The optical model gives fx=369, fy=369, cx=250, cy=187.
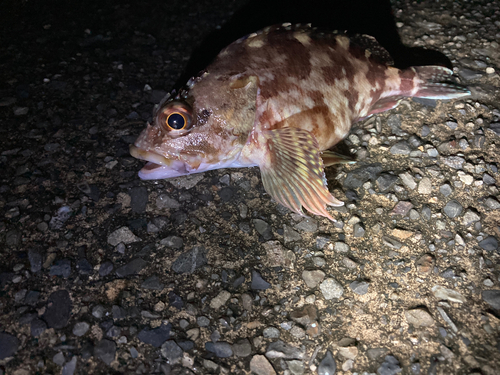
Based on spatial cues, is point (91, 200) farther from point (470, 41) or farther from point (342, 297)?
point (470, 41)

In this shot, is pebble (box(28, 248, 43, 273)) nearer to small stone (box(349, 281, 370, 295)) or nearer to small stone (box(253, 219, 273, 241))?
small stone (box(253, 219, 273, 241))

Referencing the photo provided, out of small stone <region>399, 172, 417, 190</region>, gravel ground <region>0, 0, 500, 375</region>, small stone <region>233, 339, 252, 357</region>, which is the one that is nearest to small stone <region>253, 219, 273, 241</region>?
gravel ground <region>0, 0, 500, 375</region>

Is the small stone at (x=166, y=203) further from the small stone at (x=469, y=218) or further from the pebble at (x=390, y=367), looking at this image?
the small stone at (x=469, y=218)

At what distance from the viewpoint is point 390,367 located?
8.10 ft

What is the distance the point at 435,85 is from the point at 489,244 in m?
1.64

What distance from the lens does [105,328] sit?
267 cm

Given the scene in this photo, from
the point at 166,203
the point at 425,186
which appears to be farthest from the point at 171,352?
the point at 425,186

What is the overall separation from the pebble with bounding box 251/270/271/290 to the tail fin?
8.04 ft

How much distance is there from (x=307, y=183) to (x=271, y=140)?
1.50 feet

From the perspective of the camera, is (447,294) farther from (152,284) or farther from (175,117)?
(175,117)

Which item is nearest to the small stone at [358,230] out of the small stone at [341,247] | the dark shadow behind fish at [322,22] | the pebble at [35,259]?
the small stone at [341,247]

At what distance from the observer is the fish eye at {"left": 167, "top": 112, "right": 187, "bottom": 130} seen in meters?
2.78

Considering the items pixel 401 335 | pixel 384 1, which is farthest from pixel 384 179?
pixel 384 1

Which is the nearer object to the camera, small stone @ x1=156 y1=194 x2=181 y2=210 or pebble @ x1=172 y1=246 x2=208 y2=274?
pebble @ x1=172 y1=246 x2=208 y2=274
